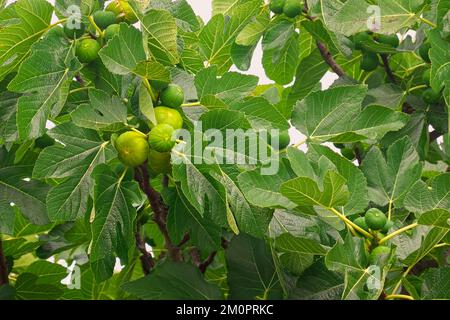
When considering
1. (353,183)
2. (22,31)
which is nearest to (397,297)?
(353,183)

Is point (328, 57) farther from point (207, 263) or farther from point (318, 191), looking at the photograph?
point (318, 191)

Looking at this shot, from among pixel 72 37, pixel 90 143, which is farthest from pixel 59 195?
pixel 72 37

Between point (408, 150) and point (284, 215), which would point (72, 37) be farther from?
point (408, 150)

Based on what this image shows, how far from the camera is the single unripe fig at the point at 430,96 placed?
187 cm

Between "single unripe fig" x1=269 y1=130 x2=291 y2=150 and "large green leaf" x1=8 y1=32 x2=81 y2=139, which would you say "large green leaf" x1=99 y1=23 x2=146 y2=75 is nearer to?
"large green leaf" x1=8 y1=32 x2=81 y2=139

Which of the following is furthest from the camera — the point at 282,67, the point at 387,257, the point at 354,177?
the point at 282,67

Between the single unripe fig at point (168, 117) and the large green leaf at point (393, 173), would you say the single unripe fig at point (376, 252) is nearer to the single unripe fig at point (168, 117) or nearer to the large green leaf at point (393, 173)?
the large green leaf at point (393, 173)

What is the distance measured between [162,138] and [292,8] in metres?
0.62

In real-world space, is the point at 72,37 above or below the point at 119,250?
above

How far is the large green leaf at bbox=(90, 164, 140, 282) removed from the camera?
4.89 ft

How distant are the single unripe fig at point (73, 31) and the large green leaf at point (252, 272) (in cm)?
45

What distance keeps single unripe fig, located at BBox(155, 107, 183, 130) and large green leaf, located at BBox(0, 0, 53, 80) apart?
28 centimetres
